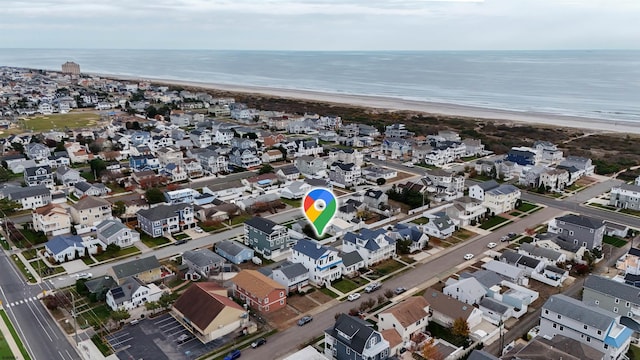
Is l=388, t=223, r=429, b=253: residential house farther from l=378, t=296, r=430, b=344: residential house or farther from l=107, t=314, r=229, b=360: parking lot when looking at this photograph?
l=107, t=314, r=229, b=360: parking lot

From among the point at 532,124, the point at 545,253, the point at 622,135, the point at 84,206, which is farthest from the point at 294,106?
the point at 545,253

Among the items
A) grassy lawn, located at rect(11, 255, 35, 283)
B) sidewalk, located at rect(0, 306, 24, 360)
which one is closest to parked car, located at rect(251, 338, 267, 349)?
sidewalk, located at rect(0, 306, 24, 360)

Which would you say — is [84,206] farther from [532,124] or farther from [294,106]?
[532,124]

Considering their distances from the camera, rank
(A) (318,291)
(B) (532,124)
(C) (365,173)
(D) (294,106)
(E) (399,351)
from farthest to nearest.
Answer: (D) (294,106)
(B) (532,124)
(C) (365,173)
(A) (318,291)
(E) (399,351)

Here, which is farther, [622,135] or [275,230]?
[622,135]

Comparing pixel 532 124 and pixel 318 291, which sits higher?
pixel 532 124

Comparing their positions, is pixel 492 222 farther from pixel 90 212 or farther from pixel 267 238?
pixel 90 212

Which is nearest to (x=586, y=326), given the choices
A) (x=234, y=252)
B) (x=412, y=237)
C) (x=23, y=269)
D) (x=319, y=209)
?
(x=412, y=237)
